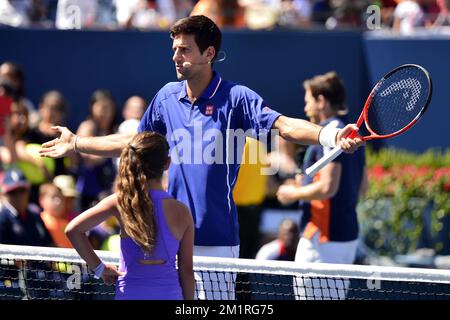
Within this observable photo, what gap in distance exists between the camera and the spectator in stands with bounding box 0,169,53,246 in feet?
26.7

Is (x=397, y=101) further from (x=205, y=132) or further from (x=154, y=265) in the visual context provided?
(x=154, y=265)

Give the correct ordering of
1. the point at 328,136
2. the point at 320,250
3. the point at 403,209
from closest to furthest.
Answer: the point at 328,136 → the point at 320,250 → the point at 403,209

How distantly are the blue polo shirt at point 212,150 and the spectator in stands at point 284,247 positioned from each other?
2932 millimetres

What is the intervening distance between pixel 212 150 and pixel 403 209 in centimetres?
480

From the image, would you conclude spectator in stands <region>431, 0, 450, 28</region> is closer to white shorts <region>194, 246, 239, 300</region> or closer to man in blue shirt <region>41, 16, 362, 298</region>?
man in blue shirt <region>41, 16, 362, 298</region>

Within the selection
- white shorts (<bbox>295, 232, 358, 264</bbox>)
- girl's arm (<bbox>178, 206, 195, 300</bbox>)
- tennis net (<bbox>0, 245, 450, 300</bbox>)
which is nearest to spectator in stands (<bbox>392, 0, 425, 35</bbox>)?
white shorts (<bbox>295, 232, 358, 264</bbox>)

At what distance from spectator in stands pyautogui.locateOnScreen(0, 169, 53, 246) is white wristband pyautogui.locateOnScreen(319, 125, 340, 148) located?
137 inches

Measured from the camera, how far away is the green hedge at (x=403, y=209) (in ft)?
32.9

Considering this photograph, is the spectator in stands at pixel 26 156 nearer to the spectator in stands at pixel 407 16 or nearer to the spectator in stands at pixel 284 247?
the spectator in stands at pixel 284 247

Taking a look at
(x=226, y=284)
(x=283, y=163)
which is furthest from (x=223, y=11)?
(x=226, y=284)

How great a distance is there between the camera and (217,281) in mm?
5828

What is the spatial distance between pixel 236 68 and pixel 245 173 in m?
2.86

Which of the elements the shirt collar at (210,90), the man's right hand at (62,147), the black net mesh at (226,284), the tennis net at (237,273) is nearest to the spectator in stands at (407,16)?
the black net mesh at (226,284)

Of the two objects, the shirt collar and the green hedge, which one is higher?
the shirt collar
